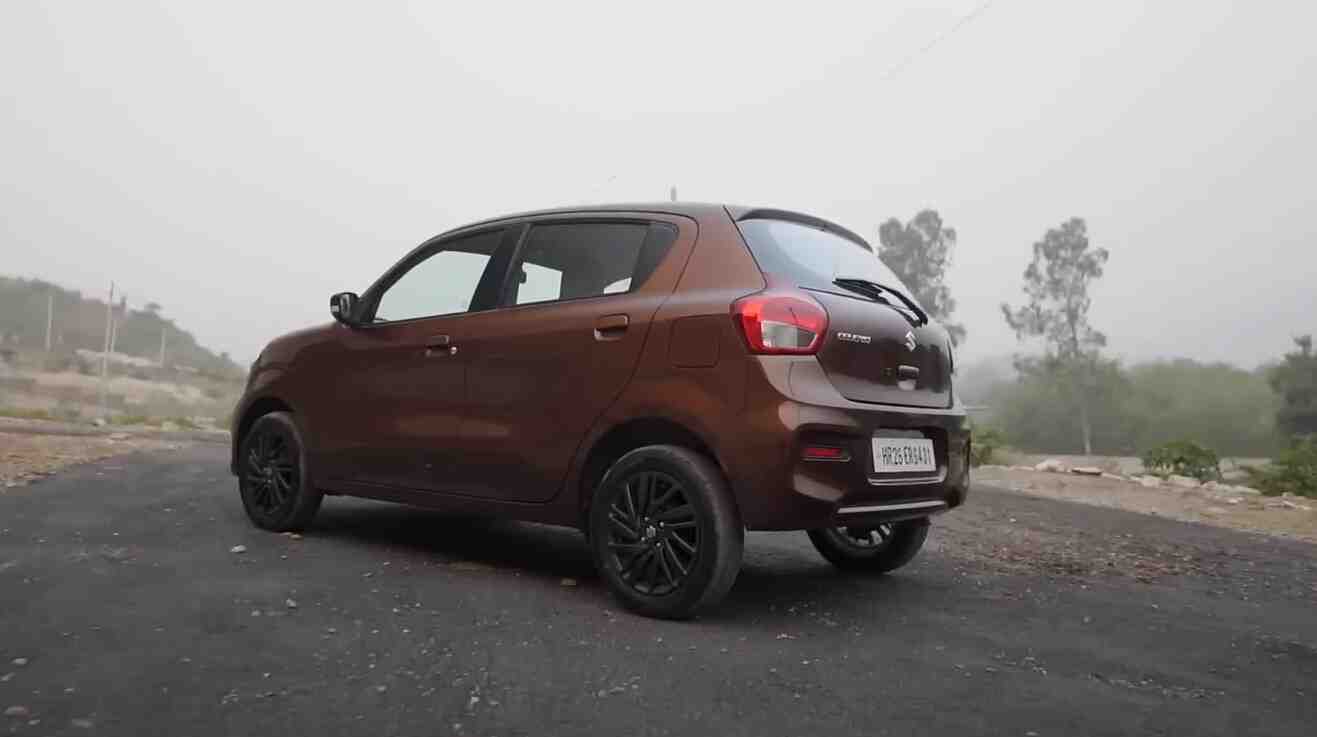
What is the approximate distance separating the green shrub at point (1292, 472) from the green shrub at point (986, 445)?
374 centimetres

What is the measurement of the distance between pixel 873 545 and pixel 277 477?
3168mm

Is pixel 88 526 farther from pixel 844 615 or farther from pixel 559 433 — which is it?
pixel 844 615

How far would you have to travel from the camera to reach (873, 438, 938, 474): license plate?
346 centimetres

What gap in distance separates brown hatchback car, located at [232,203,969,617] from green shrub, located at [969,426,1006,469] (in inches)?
423

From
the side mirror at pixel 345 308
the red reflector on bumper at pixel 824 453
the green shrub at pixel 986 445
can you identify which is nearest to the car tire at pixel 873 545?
the red reflector on bumper at pixel 824 453

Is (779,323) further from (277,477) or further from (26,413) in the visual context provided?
(26,413)

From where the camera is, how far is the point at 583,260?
405 centimetres

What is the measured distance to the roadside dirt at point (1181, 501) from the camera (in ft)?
24.7

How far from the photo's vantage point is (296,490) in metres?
4.90

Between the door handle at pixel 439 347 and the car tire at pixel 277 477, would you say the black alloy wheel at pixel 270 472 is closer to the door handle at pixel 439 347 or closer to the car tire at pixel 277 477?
the car tire at pixel 277 477

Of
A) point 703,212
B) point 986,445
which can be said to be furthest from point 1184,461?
point 703,212

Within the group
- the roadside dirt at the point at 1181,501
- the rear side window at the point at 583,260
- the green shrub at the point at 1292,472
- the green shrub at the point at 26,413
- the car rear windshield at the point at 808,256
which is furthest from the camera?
the green shrub at the point at 26,413

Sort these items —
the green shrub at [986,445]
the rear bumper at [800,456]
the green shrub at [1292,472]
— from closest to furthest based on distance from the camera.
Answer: the rear bumper at [800,456] → the green shrub at [1292,472] → the green shrub at [986,445]

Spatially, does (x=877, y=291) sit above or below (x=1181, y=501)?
above
